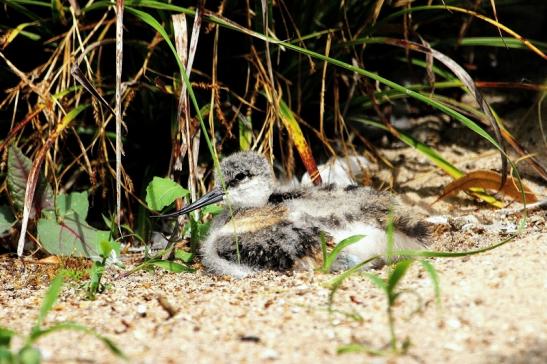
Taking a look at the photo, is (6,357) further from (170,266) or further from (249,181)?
(249,181)

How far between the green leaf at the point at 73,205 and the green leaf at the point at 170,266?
533 millimetres

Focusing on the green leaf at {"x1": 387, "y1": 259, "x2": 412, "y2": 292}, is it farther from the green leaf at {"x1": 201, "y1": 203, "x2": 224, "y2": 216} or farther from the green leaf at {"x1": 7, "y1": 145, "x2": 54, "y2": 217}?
the green leaf at {"x1": 7, "y1": 145, "x2": 54, "y2": 217}

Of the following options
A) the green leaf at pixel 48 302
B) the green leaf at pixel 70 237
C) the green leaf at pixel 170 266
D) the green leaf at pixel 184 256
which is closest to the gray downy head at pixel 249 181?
the green leaf at pixel 184 256

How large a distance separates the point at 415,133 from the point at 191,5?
1.49 meters

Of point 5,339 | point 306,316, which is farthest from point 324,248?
point 5,339

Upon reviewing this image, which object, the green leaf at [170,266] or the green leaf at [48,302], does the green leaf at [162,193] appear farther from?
the green leaf at [48,302]

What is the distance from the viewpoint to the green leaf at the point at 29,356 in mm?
1772

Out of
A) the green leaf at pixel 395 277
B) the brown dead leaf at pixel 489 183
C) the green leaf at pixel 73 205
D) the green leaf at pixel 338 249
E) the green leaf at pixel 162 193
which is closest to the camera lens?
the green leaf at pixel 395 277

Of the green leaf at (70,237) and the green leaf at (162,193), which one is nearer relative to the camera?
the green leaf at (162,193)

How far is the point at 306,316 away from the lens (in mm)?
2221

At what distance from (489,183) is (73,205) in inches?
75.8

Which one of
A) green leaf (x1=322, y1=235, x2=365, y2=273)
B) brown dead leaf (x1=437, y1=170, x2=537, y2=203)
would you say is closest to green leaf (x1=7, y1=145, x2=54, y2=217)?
green leaf (x1=322, y1=235, x2=365, y2=273)

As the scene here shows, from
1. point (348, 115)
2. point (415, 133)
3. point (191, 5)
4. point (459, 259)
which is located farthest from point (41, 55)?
point (459, 259)

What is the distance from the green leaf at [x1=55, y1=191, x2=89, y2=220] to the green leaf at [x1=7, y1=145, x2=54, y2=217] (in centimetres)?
6
